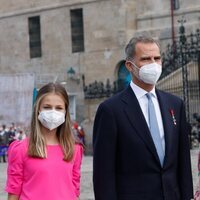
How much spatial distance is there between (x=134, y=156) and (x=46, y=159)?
0.66m

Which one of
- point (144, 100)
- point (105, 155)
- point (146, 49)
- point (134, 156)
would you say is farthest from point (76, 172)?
point (146, 49)

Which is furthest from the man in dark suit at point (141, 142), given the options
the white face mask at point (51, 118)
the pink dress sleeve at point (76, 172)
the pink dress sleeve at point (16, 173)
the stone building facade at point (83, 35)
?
the stone building facade at point (83, 35)

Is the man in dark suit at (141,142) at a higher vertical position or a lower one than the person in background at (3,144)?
higher

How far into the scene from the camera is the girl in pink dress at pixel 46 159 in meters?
6.12

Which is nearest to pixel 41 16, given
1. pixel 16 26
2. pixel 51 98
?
pixel 16 26

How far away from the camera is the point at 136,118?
20.5 feet

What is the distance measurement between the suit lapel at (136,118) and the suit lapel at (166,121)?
0.38 feet

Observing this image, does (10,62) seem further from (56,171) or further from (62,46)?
(56,171)

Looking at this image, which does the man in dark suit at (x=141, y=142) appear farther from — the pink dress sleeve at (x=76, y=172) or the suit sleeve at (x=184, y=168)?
the pink dress sleeve at (x=76, y=172)

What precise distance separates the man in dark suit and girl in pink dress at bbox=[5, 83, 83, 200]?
0.22 m

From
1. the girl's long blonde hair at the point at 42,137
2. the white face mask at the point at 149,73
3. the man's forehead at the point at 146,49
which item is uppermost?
the man's forehead at the point at 146,49

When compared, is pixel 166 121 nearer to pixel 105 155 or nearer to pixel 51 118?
pixel 105 155

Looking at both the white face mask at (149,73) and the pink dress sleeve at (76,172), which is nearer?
the white face mask at (149,73)

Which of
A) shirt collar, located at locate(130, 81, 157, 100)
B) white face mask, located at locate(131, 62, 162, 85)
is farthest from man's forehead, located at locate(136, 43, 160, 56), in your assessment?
shirt collar, located at locate(130, 81, 157, 100)
